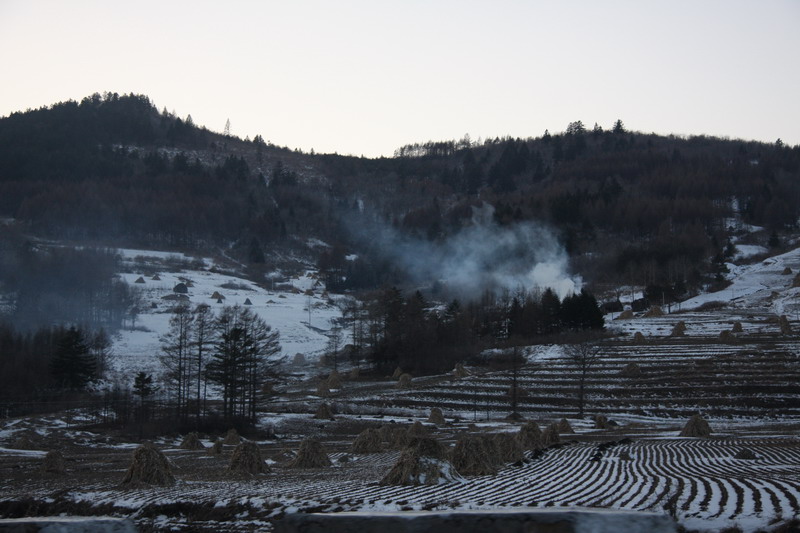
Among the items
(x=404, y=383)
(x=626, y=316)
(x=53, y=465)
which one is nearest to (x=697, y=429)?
(x=53, y=465)

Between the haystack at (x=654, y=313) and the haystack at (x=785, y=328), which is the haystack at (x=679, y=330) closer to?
the haystack at (x=785, y=328)

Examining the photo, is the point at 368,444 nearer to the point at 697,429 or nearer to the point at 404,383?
the point at 697,429

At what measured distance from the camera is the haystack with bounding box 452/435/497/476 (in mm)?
21141

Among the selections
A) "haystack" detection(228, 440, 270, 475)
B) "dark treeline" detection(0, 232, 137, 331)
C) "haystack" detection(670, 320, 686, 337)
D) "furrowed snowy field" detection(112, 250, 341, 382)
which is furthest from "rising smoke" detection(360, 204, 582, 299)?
"haystack" detection(228, 440, 270, 475)

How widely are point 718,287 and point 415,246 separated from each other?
89.0m

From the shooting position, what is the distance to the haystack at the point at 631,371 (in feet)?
191

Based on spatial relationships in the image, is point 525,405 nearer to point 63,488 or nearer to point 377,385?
point 377,385

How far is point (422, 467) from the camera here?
733 inches

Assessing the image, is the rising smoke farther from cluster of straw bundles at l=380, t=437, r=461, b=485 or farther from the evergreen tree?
cluster of straw bundles at l=380, t=437, r=461, b=485

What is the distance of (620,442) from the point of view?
31672 mm

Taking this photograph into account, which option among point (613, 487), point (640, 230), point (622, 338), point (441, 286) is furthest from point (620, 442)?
point (640, 230)

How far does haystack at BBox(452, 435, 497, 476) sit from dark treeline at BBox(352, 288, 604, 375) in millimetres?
54485

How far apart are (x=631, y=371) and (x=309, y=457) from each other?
4050cm

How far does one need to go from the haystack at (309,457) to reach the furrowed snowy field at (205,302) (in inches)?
1782
